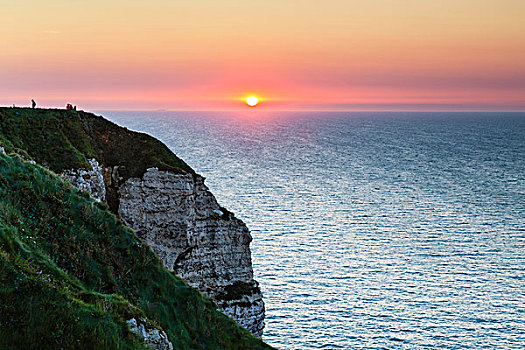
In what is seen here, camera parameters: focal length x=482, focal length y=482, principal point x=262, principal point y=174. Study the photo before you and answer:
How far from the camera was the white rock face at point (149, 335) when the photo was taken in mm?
19750

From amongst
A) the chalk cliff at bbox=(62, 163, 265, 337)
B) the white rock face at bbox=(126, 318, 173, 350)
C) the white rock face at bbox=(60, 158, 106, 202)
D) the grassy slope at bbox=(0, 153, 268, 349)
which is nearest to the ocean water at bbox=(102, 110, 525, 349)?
the chalk cliff at bbox=(62, 163, 265, 337)

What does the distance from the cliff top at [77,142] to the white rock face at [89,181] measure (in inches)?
A: 25.4

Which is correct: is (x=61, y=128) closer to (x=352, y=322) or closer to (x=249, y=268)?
(x=249, y=268)

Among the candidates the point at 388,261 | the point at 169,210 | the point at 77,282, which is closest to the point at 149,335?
the point at 77,282

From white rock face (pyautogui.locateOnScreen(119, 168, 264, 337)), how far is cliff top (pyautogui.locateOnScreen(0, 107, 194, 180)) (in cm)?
198

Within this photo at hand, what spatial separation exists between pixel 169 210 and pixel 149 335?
101 ft

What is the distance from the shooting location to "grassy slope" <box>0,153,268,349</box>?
17250mm

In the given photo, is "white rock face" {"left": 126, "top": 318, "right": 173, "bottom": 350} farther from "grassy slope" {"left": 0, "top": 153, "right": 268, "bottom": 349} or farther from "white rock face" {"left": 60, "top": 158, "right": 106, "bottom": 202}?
"white rock face" {"left": 60, "top": 158, "right": 106, "bottom": 202}

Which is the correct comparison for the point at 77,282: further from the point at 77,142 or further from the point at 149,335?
the point at 77,142

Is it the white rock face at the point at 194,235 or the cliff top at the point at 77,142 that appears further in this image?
the white rock face at the point at 194,235

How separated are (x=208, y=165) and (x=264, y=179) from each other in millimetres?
36044

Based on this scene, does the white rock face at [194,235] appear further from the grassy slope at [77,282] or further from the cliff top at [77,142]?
the grassy slope at [77,282]

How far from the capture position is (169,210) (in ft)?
165

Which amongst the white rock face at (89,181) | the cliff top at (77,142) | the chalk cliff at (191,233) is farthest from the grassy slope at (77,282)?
the chalk cliff at (191,233)
